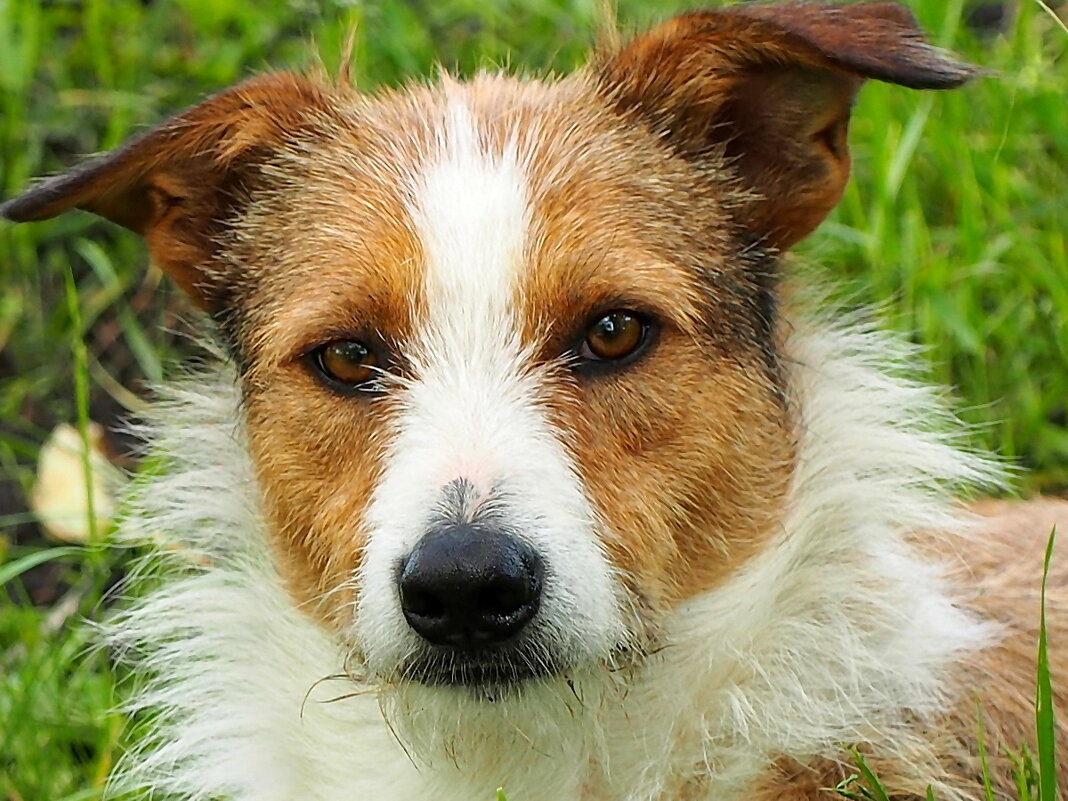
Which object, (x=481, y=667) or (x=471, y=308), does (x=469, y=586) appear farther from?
(x=471, y=308)

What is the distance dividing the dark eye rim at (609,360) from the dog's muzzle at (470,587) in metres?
0.59

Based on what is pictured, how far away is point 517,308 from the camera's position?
3.80 meters

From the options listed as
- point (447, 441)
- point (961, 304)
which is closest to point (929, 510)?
point (447, 441)

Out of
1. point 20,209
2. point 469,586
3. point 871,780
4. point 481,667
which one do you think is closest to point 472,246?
point 469,586

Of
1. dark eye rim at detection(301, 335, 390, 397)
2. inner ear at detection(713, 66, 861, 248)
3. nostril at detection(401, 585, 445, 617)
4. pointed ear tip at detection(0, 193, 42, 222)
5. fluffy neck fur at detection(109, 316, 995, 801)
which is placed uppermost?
inner ear at detection(713, 66, 861, 248)

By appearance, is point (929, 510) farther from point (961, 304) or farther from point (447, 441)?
point (961, 304)

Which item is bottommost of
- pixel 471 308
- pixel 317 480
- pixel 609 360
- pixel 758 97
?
pixel 317 480

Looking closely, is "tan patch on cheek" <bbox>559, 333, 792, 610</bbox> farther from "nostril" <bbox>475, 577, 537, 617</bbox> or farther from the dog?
"nostril" <bbox>475, 577, 537, 617</bbox>

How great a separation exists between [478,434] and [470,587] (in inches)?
14.9

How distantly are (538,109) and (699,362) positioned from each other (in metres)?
0.81

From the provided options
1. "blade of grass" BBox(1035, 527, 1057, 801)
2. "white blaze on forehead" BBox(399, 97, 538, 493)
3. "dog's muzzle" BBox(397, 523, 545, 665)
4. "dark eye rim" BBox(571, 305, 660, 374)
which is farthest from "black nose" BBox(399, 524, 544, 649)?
"blade of grass" BBox(1035, 527, 1057, 801)

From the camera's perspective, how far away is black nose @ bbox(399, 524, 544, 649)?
3354mm

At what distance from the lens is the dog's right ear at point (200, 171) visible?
4246 mm

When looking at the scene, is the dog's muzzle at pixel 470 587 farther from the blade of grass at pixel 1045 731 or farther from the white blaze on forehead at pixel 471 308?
the blade of grass at pixel 1045 731
